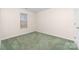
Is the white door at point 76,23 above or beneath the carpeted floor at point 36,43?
above

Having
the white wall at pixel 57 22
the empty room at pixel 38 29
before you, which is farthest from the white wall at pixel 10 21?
the white wall at pixel 57 22

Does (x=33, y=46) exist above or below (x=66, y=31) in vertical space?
below

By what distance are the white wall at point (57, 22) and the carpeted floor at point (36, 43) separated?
0.07 metres

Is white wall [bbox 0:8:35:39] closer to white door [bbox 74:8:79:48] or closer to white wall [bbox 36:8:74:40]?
white wall [bbox 36:8:74:40]

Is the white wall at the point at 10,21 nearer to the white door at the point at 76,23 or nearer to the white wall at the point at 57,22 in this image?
the white wall at the point at 57,22

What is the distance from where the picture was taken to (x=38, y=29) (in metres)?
1.48

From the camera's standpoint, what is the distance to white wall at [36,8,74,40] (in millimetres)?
1439

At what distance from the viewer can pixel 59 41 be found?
58.2 inches

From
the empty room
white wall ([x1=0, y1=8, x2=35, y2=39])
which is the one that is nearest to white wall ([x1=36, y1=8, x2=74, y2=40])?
the empty room

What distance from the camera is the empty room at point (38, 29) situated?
144cm

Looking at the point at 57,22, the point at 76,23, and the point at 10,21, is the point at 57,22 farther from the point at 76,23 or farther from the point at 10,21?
the point at 10,21

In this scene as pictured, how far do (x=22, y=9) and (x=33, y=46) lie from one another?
0.50 meters
